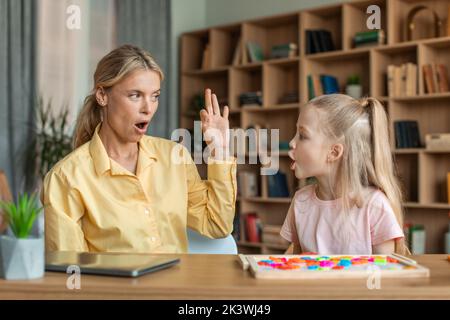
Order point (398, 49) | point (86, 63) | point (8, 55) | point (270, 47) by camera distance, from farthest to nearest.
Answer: point (270, 47) < point (86, 63) < point (398, 49) < point (8, 55)

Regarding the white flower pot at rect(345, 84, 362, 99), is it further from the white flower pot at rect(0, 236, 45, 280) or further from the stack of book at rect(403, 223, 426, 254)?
the white flower pot at rect(0, 236, 45, 280)

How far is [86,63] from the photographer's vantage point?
4859 mm

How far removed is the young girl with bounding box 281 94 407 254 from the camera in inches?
64.7

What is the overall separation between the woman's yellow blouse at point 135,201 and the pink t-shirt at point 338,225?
209 mm

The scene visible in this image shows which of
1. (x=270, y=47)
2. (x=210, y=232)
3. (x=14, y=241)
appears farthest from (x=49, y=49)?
(x=14, y=241)

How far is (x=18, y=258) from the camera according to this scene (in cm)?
108

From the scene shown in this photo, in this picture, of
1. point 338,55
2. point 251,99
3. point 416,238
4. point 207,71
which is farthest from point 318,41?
point 416,238

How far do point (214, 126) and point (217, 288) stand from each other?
2.60 feet

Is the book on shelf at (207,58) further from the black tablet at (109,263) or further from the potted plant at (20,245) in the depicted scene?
the potted plant at (20,245)

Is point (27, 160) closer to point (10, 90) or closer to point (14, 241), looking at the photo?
point (10, 90)

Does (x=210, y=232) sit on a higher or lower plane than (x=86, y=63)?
lower

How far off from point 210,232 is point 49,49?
10.4ft

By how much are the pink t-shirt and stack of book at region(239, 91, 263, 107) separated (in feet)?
11.1

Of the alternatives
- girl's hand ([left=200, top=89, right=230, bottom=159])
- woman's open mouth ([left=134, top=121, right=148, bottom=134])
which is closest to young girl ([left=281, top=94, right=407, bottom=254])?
girl's hand ([left=200, top=89, right=230, bottom=159])
